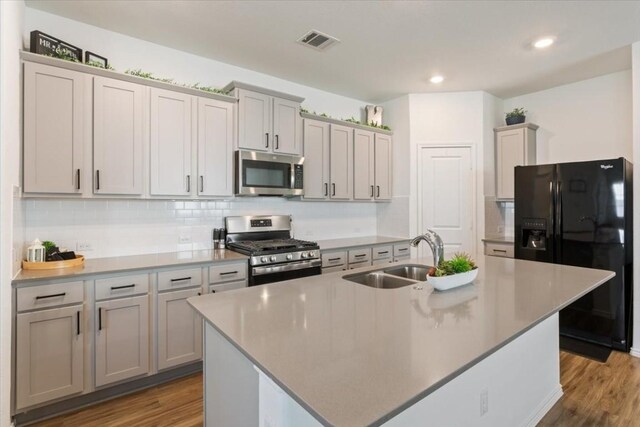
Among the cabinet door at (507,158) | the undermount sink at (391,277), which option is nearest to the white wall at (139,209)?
the undermount sink at (391,277)

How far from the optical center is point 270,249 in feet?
10.2

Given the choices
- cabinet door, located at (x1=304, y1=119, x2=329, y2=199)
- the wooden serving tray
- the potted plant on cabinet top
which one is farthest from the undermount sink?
the potted plant on cabinet top

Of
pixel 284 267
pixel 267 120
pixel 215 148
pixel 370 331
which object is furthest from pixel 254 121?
pixel 370 331

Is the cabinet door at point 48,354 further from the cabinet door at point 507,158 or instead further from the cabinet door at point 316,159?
the cabinet door at point 507,158

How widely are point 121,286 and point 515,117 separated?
479cm

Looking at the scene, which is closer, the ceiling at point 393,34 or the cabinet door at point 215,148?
the ceiling at point 393,34

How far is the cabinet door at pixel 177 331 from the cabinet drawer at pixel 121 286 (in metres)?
0.16

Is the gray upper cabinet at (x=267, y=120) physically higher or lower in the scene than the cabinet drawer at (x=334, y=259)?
higher

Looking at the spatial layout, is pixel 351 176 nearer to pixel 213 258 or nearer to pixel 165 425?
pixel 213 258

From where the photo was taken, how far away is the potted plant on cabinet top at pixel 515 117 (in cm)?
434

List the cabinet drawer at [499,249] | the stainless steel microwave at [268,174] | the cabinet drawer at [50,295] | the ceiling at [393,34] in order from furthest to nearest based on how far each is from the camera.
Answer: the cabinet drawer at [499,249] → the stainless steel microwave at [268,174] → the ceiling at [393,34] → the cabinet drawer at [50,295]

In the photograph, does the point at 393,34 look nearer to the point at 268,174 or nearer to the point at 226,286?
the point at 268,174

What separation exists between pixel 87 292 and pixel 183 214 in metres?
1.13

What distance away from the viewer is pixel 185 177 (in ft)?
9.62
